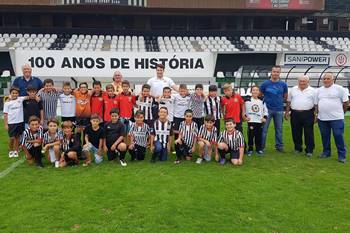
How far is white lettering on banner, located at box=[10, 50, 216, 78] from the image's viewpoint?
11.9m

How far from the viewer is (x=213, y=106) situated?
23.7 ft

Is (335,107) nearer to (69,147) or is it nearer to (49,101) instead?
(69,147)

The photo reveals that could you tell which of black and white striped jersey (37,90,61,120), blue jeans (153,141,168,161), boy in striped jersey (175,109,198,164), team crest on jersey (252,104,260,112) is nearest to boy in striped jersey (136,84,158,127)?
blue jeans (153,141,168,161)

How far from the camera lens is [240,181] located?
18.6 ft

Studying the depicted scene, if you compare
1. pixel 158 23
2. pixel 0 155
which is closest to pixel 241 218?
pixel 0 155

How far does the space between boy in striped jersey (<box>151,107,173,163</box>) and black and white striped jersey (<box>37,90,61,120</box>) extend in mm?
2102

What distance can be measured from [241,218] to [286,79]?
10954 mm

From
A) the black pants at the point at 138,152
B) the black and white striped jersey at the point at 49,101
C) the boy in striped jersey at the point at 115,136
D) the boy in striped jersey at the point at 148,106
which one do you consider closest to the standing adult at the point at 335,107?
the boy in striped jersey at the point at 148,106

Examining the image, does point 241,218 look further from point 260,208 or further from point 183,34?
point 183,34

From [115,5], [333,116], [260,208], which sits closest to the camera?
[260,208]

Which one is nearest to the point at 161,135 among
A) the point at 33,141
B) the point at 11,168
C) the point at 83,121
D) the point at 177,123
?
the point at 177,123

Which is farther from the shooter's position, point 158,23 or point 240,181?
point 158,23

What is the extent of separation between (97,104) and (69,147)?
1.09 meters

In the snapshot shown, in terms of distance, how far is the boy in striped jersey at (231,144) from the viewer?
22.1 ft
